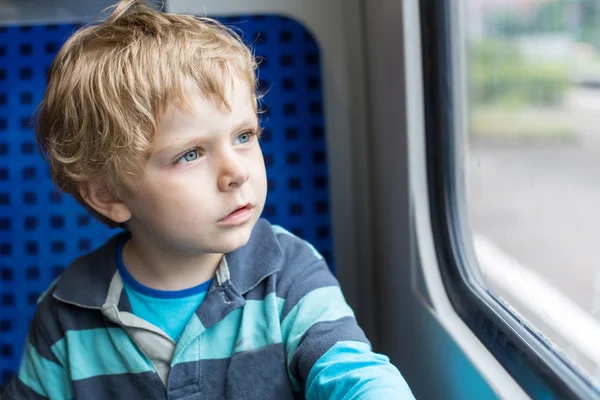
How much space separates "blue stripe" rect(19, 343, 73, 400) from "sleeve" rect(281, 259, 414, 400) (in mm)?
419

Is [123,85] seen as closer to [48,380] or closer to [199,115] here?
[199,115]

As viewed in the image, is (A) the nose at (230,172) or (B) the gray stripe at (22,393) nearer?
(A) the nose at (230,172)

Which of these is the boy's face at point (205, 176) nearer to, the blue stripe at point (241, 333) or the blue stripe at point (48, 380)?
the blue stripe at point (241, 333)

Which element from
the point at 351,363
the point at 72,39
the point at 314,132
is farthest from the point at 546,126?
the point at 72,39

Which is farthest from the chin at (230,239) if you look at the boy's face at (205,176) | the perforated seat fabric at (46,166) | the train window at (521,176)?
the perforated seat fabric at (46,166)

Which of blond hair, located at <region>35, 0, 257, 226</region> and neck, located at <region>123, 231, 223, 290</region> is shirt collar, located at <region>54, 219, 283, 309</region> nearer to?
neck, located at <region>123, 231, 223, 290</region>

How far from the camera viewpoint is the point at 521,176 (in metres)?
1.23

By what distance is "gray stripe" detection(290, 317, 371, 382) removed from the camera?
3.67 ft

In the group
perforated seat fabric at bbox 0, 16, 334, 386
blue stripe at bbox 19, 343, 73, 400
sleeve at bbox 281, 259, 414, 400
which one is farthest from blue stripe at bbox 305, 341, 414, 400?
perforated seat fabric at bbox 0, 16, 334, 386

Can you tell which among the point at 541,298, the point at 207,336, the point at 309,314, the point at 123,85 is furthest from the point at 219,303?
the point at 541,298

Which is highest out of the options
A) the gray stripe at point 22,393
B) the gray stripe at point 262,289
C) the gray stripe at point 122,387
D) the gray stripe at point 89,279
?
the gray stripe at point 89,279

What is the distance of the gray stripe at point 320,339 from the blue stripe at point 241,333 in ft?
0.21

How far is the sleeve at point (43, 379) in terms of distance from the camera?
129cm

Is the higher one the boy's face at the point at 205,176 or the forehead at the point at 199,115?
the forehead at the point at 199,115
